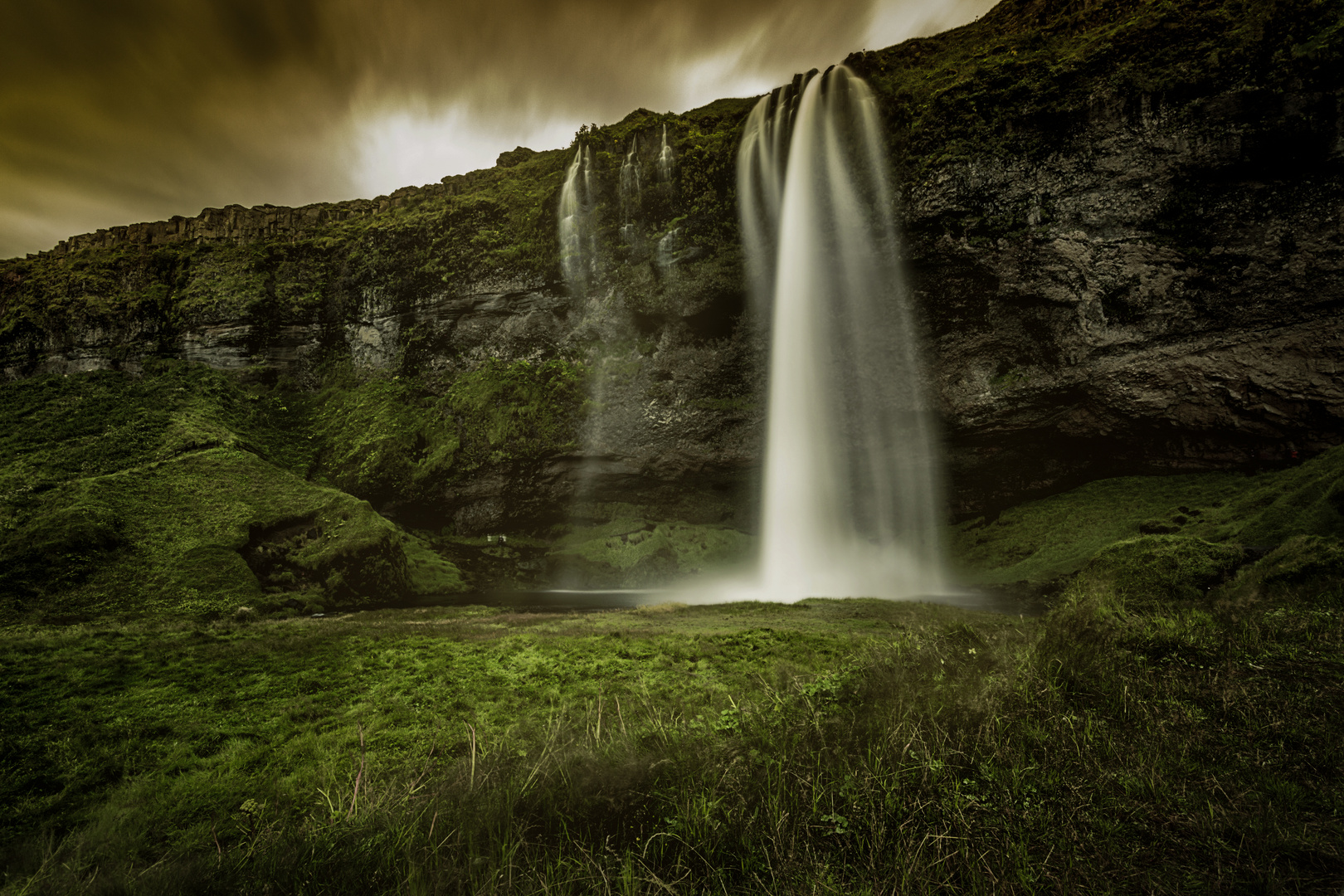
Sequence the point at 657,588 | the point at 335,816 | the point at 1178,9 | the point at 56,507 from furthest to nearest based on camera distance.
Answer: the point at 657,588 < the point at 1178,9 < the point at 56,507 < the point at 335,816

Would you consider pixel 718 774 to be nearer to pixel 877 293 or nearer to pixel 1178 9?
pixel 877 293

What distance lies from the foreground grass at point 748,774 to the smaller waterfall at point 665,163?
38.8 meters

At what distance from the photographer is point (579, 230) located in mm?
42312

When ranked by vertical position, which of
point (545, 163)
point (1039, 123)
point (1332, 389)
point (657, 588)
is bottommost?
point (657, 588)

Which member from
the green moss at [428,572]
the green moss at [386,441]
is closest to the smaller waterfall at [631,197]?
the green moss at [386,441]

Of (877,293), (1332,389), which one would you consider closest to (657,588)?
(877,293)

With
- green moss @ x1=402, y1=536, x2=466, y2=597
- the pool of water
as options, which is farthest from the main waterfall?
green moss @ x1=402, y1=536, x2=466, y2=597

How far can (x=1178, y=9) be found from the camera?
2778cm

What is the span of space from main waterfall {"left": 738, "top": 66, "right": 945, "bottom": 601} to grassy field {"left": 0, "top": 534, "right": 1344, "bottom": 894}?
1022 inches

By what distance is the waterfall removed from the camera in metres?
42.0

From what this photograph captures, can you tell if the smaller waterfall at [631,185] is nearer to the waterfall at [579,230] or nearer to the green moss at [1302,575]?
the waterfall at [579,230]

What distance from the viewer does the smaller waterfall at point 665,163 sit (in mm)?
38938

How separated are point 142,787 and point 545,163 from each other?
57407 mm

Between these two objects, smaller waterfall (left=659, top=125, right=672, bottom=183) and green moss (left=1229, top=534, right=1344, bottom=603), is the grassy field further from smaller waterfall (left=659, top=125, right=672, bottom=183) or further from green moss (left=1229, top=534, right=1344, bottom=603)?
smaller waterfall (left=659, top=125, right=672, bottom=183)
